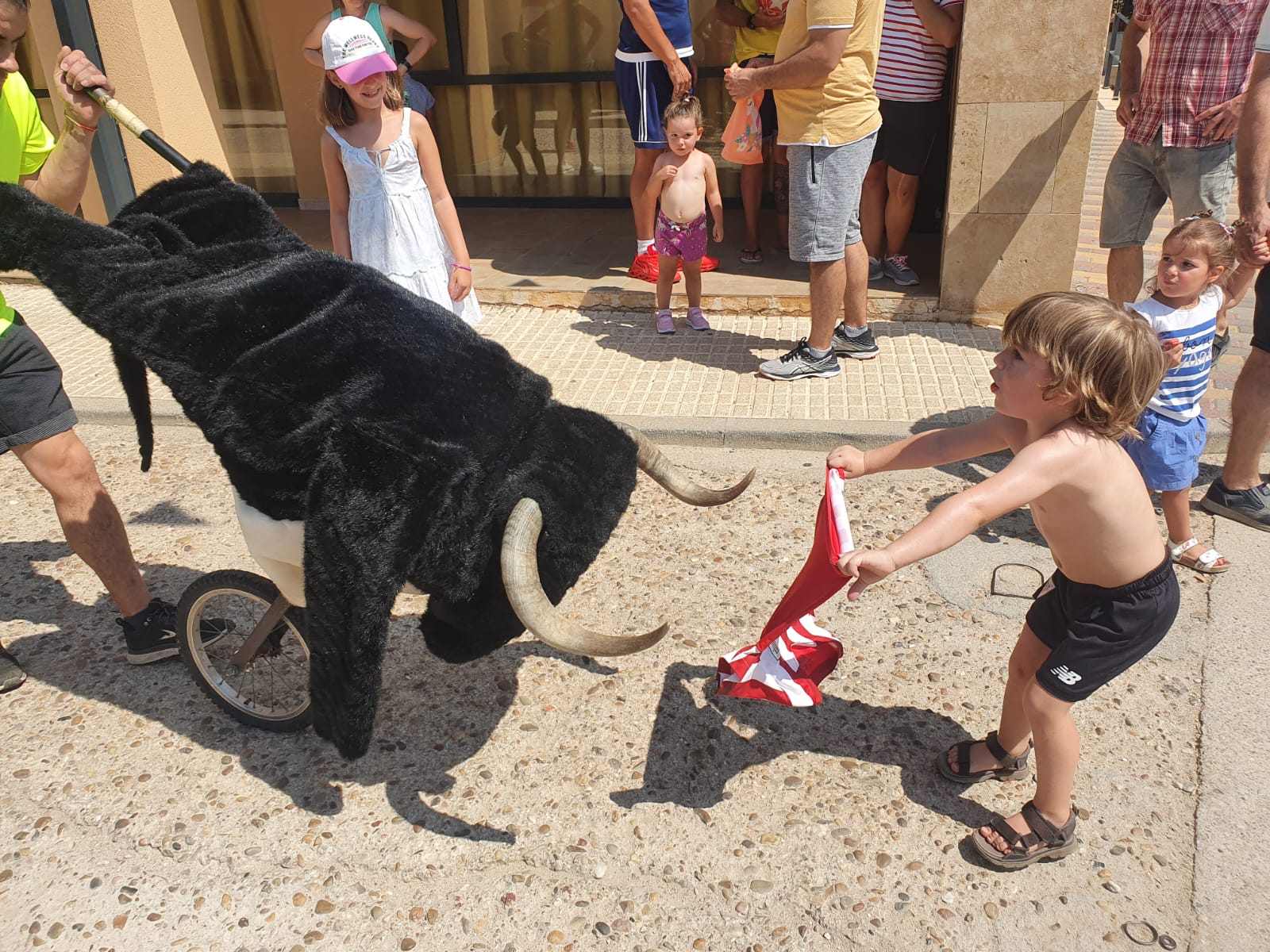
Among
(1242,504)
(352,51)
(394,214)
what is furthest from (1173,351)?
(352,51)

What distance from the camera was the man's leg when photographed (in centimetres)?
489

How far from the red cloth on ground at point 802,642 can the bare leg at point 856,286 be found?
3.08 m

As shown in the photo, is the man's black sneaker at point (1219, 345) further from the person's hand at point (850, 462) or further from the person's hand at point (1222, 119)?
the person's hand at point (850, 462)

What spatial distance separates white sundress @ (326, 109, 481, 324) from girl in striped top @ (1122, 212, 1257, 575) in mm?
2947

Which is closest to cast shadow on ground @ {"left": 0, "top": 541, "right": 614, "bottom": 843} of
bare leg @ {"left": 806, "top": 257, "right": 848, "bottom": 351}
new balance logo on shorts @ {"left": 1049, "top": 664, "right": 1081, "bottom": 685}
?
new balance logo on shorts @ {"left": 1049, "top": 664, "right": 1081, "bottom": 685}

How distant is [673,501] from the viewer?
4703 millimetres

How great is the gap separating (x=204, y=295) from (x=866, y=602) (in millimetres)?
2604

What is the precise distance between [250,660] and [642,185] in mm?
4983

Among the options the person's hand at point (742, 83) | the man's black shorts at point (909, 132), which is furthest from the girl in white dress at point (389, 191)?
the man's black shorts at point (909, 132)

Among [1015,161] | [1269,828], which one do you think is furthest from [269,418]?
[1015,161]

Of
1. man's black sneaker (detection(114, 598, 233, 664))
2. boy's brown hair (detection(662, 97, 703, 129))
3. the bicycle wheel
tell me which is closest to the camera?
the bicycle wheel

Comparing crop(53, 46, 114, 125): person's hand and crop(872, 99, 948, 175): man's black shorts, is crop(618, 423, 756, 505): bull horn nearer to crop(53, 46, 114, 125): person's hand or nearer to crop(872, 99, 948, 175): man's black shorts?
crop(53, 46, 114, 125): person's hand

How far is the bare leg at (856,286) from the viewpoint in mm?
5605

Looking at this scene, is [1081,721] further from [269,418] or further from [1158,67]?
[1158,67]
